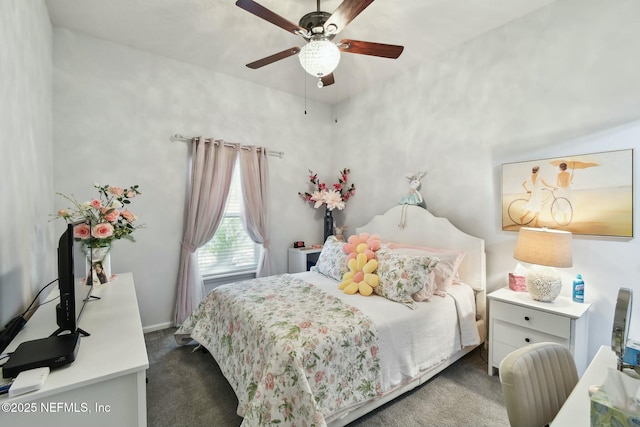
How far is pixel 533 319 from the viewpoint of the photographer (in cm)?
195

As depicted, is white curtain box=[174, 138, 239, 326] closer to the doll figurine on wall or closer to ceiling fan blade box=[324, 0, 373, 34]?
ceiling fan blade box=[324, 0, 373, 34]

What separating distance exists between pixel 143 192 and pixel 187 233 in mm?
599

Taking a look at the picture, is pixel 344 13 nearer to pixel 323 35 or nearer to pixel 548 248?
pixel 323 35

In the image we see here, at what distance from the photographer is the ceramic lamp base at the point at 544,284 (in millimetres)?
1967

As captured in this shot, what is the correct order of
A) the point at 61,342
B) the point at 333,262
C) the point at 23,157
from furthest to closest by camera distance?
1. the point at 333,262
2. the point at 23,157
3. the point at 61,342

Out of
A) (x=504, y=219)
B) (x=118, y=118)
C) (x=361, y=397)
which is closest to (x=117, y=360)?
(x=361, y=397)

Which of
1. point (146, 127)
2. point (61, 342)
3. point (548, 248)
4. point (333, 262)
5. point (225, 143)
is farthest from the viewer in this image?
point (225, 143)

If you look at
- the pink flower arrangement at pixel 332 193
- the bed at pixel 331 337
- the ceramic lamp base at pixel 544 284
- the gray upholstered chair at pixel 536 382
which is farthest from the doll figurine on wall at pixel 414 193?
the gray upholstered chair at pixel 536 382

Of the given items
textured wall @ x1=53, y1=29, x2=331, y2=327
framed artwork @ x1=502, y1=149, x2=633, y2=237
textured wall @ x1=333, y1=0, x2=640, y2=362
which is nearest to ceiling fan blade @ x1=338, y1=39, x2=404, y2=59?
textured wall @ x1=333, y1=0, x2=640, y2=362

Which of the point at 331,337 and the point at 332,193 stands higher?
the point at 332,193

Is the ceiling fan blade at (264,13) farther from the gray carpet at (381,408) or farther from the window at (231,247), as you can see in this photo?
the gray carpet at (381,408)

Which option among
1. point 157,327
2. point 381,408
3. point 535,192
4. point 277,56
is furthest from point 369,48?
point 157,327

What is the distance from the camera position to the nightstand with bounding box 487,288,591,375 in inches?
71.6

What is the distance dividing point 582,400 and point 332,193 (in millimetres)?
3152
